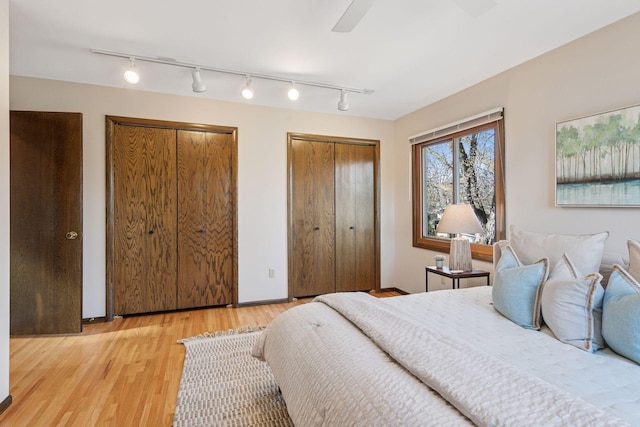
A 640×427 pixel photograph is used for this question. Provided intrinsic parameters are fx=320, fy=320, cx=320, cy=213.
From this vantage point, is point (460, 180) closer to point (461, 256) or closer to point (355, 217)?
point (461, 256)

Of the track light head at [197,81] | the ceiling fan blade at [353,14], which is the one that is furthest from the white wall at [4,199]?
the ceiling fan blade at [353,14]

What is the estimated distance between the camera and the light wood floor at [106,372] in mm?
1772

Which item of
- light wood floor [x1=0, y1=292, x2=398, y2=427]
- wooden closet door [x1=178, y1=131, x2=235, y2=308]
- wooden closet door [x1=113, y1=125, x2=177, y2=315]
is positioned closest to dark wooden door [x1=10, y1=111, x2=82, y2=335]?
light wood floor [x1=0, y1=292, x2=398, y2=427]

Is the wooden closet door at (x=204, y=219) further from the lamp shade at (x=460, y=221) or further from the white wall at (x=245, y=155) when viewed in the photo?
the lamp shade at (x=460, y=221)

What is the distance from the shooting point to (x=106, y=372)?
222cm

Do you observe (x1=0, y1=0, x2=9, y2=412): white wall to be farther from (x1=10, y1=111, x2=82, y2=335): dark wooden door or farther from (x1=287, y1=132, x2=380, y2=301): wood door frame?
(x1=287, y1=132, x2=380, y2=301): wood door frame

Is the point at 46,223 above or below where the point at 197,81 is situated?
below

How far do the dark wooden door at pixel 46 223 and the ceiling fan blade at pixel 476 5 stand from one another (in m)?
3.16

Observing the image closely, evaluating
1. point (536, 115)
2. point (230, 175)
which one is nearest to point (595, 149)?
point (536, 115)

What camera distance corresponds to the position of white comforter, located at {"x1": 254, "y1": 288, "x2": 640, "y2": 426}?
0.87 meters

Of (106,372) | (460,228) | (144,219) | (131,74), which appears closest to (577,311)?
(460,228)

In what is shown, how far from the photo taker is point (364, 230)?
168 inches

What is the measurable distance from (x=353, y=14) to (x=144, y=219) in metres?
2.82

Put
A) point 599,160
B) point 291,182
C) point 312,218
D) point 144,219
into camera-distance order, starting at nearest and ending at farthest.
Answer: point 599,160, point 144,219, point 291,182, point 312,218
